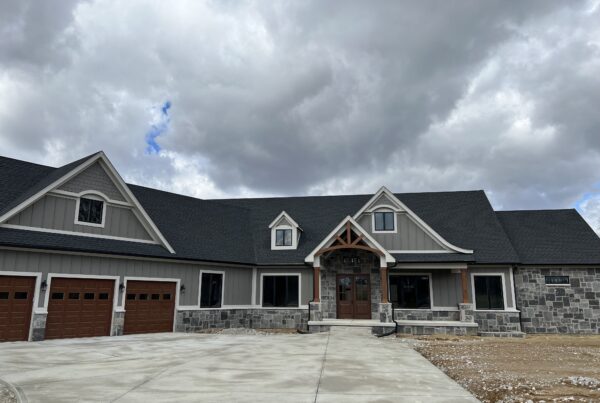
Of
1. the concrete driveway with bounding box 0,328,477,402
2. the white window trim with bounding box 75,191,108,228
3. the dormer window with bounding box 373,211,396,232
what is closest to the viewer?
the concrete driveway with bounding box 0,328,477,402

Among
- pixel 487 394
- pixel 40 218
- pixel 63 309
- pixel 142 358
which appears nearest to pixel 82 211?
pixel 40 218

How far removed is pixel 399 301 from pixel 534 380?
12935mm

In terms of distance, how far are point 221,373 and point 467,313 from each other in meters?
13.7

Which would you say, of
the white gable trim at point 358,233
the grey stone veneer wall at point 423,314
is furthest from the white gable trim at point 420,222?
the grey stone veneer wall at point 423,314

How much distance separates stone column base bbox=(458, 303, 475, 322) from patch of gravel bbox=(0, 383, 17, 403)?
17031 mm

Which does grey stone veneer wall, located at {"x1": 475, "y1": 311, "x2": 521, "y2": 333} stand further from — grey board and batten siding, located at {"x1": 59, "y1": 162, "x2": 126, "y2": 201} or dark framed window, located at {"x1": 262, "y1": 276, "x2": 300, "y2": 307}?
grey board and batten siding, located at {"x1": 59, "y1": 162, "x2": 126, "y2": 201}

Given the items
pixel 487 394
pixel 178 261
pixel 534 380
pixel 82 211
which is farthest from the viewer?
pixel 178 261

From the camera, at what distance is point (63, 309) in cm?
1546

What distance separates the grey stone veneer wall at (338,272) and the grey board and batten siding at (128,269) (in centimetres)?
389

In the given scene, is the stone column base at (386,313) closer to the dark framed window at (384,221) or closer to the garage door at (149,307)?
the dark framed window at (384,221)

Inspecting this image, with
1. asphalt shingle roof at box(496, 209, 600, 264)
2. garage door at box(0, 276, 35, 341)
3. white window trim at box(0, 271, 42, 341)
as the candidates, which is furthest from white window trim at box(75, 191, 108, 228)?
asphalt shingle roof at box(496, 209, 600, 264)

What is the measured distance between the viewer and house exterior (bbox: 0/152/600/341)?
15469 mm

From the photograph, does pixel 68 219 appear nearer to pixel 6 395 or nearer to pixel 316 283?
pixel 6 395

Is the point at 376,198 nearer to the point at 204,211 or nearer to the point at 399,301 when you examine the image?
the point at 399,301
